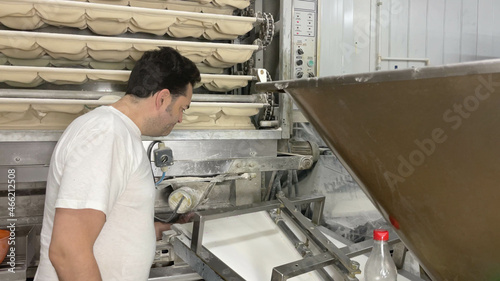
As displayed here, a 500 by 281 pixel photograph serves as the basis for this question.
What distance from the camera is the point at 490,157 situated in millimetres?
600

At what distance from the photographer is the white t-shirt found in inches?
38.4

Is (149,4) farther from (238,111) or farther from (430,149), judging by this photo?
(430,149)

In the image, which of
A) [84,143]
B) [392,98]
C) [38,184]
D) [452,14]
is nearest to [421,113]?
[392,98]

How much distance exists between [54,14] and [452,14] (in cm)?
300

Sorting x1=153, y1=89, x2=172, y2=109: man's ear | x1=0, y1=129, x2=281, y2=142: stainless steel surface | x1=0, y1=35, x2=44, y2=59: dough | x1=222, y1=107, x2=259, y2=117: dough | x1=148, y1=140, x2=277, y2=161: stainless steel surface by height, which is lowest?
x1=148, y1=140, x2=277, y2=161: stainless steel surface

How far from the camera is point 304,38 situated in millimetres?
1983

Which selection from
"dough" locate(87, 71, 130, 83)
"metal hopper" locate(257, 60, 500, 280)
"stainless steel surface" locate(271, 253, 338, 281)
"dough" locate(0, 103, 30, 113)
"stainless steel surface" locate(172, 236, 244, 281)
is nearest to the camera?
"metal hopper" locate(257, 60, 500, 280)

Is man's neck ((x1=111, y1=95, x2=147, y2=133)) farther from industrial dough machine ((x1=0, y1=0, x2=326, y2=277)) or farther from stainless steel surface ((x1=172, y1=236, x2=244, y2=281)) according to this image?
stainless steel surface ((x1=172, y1=236, x2=244, y2=281))

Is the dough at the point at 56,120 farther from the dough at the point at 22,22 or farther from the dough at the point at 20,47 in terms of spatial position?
the dough at the point at 22,22

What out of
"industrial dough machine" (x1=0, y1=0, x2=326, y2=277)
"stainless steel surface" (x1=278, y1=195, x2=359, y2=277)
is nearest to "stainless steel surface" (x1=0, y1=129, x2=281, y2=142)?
"industrial dough machine" (x1=0, y1=0, x2=326, y2=277)

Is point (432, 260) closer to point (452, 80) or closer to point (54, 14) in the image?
point (452, 80)

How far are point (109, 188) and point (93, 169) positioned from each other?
75mm

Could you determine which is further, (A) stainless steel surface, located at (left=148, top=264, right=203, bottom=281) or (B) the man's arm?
(A) stainless steel surface, located at (left=148, top=264, right=203, bottom=281)

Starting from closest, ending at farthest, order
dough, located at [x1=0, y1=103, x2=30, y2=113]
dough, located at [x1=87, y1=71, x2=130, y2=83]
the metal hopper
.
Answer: the metal hopper
dough, located at [x1=0, y1=103, x2=30, y2=113]
dough, located at [x1=87, y1=71, x2=130, y2=83]
